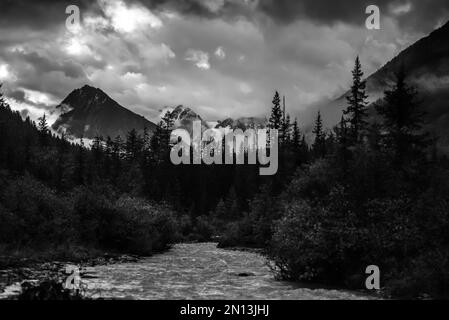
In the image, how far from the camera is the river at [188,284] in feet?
63.5

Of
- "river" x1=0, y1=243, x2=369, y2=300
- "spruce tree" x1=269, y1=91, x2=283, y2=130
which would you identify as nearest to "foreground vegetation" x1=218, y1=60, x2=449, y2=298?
"river" x1=0, y1=243, x2=369, y2=300

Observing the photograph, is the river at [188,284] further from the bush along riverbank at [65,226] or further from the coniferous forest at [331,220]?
the bush along riverbank at [65,226]

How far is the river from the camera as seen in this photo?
19359mm

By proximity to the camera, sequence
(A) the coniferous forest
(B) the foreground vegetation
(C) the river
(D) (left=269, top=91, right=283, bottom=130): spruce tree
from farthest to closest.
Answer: (D) (left=269, top=91, right=283, bottom=130): spruce tree < (A) the coniferous forest < (B) the foreground vegetation < (C) the river

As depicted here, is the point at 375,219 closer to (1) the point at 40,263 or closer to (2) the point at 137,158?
(1) the point at 40,263

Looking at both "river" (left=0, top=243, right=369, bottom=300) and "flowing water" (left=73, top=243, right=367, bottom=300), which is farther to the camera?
"flowing water" (left=73, top=243, right=367, bottom=300)

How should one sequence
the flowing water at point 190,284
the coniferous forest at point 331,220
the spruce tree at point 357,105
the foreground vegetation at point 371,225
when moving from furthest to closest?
the spruce tree at point 357,105, the coniferous forest at point 331,220, the foreground vegetation at point 371,225, the flowing water at point 190,284

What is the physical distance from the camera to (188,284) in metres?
23.3

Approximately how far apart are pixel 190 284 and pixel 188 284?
0.33 feet

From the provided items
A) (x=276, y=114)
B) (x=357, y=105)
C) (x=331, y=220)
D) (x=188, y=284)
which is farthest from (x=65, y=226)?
(x=276, y=114)

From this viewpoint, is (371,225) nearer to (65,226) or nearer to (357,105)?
(65,226)

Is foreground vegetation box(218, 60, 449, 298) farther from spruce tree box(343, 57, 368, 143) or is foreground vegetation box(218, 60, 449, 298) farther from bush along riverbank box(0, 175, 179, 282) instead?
spruce tree box(343, 57, 368, 143)

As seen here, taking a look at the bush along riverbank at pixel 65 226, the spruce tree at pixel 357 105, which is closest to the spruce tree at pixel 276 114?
the spruce tree at pixel 357 105
